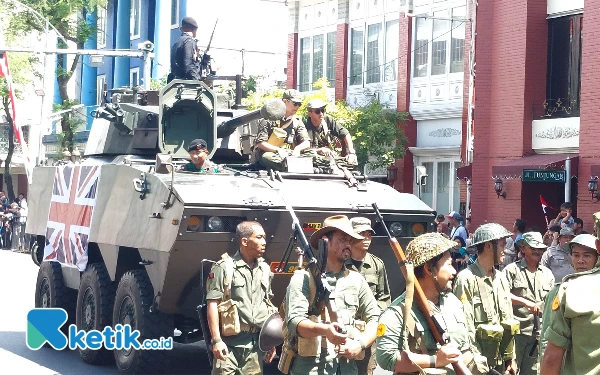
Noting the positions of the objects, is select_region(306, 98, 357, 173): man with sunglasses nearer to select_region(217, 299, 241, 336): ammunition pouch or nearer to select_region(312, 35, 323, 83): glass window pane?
select_region(217, 299, 241, 336): ammunition pouch

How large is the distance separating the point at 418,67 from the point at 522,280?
2113 centimetres

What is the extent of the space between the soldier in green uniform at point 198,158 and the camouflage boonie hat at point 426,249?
6.03 metres

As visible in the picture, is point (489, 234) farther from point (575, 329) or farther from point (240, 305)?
point (575, 329)

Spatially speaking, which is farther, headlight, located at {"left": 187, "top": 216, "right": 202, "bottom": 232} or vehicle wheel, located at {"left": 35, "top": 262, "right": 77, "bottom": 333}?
vehicle wheel, located at {"left": 35, "top": 262, "right": 77, "bottom": 333}

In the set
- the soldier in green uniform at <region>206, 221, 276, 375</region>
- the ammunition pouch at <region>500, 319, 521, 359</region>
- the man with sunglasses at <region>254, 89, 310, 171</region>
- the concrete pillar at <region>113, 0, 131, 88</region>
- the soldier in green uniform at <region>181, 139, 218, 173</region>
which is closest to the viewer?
the ammunition pouch at <region>500, 319, 521, 359</region>

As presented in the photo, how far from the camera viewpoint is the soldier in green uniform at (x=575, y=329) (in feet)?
17.5

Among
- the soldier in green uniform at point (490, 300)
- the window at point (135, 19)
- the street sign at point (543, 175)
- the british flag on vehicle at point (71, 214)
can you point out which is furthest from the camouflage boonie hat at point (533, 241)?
the window at point (135, 19)

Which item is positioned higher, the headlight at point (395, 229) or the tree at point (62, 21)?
the tree at point (62, 21)

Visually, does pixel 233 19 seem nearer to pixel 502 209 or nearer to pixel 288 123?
pixel 502 209

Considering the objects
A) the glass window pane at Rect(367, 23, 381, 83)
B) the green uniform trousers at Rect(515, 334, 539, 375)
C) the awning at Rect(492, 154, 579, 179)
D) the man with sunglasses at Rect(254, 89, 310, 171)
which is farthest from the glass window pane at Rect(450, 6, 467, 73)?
the green uniform trousers at Rect(515, 334, 539, 375)

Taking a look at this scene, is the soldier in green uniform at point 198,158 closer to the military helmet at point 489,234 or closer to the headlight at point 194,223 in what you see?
the headlight at point 194,223

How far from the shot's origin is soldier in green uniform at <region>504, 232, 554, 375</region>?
9609 mm

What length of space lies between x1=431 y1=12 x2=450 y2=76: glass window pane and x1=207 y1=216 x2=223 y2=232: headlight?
19111 mm

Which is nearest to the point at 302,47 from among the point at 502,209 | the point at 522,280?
the point at 502,209
